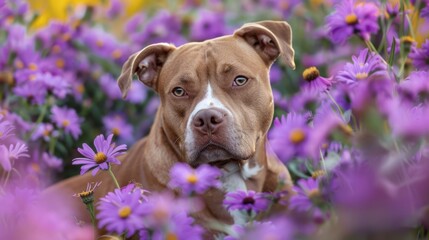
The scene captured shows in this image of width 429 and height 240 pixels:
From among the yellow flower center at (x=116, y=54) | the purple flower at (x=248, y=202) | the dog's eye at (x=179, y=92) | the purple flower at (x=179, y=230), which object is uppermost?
the yellow flower center at (x=116, y=54)

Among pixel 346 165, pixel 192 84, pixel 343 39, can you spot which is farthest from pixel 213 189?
pixel 346 165

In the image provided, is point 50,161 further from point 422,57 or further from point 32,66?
point 422,57

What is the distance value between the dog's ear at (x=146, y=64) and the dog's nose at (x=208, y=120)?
1.78ft

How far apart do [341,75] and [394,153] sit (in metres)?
1.18

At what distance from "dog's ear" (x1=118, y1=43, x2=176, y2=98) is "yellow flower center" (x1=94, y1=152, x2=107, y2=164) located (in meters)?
0.99

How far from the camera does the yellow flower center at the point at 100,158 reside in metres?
2.79

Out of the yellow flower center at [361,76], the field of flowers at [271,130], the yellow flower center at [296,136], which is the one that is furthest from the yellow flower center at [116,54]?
the yellow flower center at [296,136]

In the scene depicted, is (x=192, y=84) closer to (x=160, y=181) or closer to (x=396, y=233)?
(x=160, y=181)

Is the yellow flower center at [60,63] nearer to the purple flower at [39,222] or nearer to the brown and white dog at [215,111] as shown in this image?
the brown and white dog at [215,111]

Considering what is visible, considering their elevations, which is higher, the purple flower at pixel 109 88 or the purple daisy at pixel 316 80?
the purple daisy at pixel 316 80

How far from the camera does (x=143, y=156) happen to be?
3.99 metres

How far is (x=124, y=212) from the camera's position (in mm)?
2270

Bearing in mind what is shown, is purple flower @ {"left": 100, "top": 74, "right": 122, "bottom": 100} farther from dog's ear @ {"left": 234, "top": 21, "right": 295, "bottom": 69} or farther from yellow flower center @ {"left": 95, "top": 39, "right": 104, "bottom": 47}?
dog's ear @ {"left": 234, "top": 21, "right": 295, "bottom": 69}

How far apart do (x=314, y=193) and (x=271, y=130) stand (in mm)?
2502
